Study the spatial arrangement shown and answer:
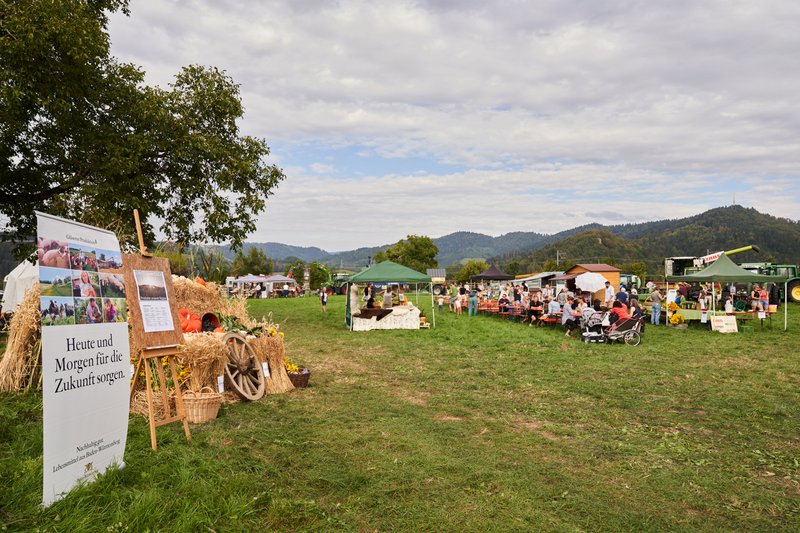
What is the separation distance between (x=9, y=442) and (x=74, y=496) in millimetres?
1906

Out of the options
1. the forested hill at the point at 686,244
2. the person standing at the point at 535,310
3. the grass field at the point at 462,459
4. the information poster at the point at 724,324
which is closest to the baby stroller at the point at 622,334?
the grass field at the point at 462,459

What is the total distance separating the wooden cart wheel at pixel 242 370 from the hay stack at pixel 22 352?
9.42 ft

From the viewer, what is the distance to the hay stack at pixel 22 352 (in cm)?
707

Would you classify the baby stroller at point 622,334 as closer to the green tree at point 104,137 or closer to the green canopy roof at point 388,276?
the green canopy roof at point 388,276

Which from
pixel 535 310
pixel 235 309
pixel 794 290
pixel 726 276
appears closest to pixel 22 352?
pixel 235 309

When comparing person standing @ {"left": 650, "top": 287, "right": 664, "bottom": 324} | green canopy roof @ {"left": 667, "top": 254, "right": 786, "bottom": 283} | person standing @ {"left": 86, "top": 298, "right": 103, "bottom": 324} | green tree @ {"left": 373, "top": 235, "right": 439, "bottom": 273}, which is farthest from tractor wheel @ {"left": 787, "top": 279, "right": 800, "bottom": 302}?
green tree @ {"left": 373, "top": 235, "right": 439, "bottom": 273}

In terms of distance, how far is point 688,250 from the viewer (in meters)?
111

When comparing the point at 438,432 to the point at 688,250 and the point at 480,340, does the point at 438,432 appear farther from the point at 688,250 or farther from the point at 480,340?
the point at 688,250

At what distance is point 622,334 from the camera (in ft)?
40.4

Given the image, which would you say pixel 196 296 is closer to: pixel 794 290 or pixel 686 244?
pixel 794 290

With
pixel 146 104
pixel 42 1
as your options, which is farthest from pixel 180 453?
pixel 146 104

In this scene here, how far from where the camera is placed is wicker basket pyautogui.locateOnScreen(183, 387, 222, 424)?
18.6ft

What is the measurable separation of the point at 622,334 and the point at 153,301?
1092 cm

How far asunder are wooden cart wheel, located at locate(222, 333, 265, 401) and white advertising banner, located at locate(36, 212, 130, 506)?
99.0 inches
